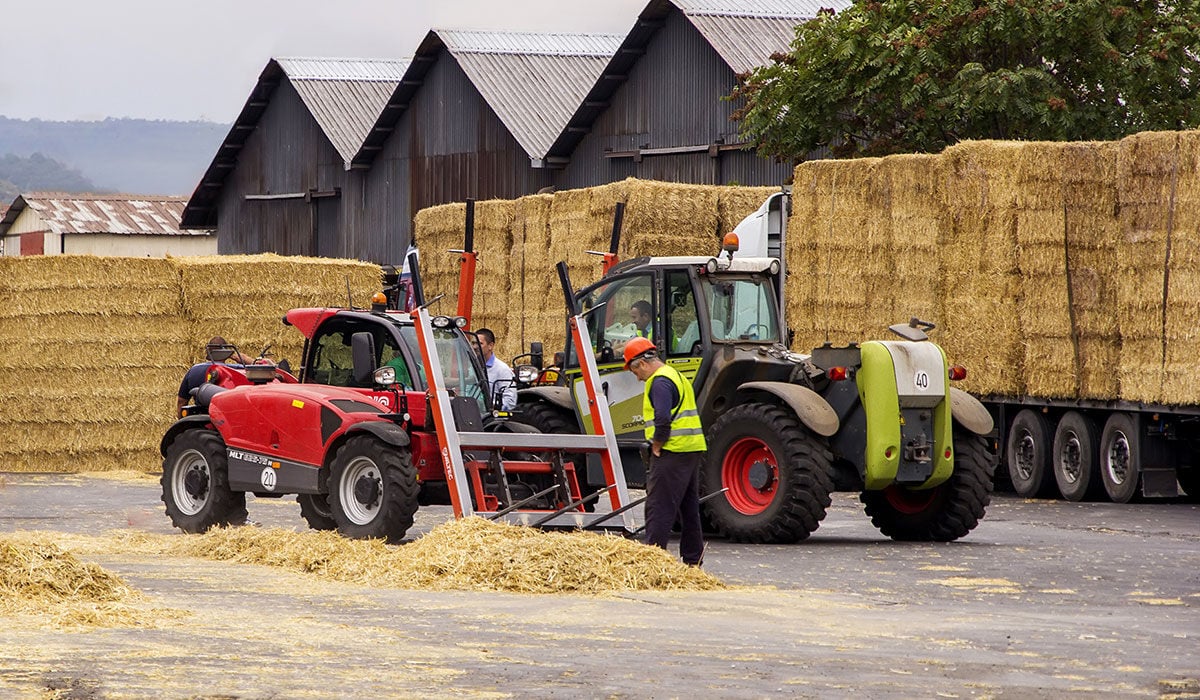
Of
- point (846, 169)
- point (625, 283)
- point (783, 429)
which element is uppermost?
point (846, 169)

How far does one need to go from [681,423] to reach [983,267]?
31.1ft

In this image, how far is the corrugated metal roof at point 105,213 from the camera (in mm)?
70812

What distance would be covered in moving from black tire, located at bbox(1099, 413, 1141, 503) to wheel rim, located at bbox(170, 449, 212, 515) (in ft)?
32.6

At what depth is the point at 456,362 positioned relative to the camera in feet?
53.7

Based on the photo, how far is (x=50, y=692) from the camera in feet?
28.1

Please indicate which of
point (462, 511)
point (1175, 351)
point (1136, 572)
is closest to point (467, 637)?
point (462, 511)

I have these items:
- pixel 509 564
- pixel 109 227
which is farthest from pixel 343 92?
pixel 509 564

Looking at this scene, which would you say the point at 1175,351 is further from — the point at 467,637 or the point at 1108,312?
the point at 467,637

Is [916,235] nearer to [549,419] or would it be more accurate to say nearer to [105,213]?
[549,419]

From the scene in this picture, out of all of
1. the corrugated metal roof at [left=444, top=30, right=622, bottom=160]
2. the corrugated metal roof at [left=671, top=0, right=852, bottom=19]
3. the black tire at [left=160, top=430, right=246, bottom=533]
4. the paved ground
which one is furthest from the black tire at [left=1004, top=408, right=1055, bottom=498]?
the corrugated metal roof at [left=444, top=30, right=622, bottom=160]

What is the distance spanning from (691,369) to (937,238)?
6.68 metres

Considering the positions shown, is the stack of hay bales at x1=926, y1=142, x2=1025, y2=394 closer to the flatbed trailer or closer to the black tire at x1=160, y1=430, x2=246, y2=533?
the flatbed trailer

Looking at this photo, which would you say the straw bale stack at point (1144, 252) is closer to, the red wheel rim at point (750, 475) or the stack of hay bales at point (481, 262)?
the red wheel rim at point (750, 475)

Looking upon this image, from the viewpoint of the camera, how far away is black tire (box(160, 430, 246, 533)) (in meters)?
17.1
